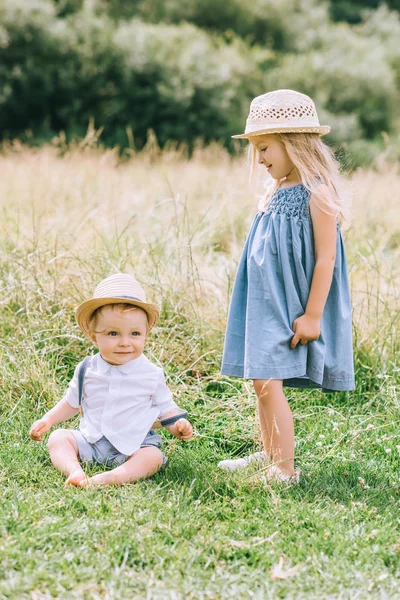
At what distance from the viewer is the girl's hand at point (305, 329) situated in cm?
301

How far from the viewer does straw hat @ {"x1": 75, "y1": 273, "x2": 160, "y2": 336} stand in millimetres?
3012

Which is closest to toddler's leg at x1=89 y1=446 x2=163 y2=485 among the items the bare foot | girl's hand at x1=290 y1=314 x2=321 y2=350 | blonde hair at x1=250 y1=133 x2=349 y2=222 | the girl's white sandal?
the bare foot

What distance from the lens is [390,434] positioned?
11.8 feet

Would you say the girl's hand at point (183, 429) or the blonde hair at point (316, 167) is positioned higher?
the blonde hair at point (316, 167)

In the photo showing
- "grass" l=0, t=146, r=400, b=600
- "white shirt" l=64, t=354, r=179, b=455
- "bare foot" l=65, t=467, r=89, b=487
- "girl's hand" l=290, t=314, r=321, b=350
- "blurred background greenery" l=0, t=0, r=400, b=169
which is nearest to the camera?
"grass" l=0, t=146, r=400, b=600

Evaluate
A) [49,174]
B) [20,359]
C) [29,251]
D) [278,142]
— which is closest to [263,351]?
[278,142]

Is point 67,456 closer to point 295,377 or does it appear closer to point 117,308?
point 117,308

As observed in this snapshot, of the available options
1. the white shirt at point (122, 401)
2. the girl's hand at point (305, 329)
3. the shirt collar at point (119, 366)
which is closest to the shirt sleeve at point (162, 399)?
the white shirt at point (122, 401)

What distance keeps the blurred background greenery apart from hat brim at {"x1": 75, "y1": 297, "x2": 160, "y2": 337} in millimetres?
10280

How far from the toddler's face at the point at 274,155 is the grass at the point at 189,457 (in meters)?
1.05

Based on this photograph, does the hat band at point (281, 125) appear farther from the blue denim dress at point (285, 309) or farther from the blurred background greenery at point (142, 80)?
the blurred background greenery at point (142, 80)

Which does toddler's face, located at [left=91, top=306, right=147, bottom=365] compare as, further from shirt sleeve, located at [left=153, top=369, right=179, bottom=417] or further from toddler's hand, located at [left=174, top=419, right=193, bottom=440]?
toddler's hand, located at [left=174, top=419, right=193, bottom=440]

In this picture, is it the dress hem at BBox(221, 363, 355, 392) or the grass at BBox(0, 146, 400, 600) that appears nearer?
the grass at BBox(0, 146, 400, 600)

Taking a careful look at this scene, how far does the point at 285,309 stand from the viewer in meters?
3.06
